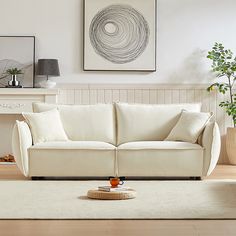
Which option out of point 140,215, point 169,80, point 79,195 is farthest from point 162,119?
point 140,215

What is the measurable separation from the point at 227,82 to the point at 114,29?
5.07 feet

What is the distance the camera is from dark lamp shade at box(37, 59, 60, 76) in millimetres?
7602

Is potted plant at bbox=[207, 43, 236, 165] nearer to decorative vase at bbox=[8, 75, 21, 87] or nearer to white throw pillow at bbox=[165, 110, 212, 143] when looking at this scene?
white throw pillow at bbox=[165, 110, 212, 143]

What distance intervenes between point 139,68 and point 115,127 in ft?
4.57

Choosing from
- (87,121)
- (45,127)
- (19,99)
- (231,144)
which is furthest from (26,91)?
(231,144)

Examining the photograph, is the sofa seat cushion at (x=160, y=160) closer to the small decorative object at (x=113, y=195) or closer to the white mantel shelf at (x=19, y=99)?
the small decorative object at (x=113, y=195)

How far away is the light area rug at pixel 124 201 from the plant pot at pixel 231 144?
188 cm

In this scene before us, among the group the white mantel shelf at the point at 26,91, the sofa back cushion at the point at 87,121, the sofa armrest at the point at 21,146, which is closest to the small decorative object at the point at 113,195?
the sofa armrest at the point at 21,146

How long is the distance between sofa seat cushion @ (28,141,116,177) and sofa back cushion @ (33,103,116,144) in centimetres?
55

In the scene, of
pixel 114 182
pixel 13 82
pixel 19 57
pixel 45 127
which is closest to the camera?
pixel 114 182

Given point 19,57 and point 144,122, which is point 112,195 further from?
point 19,57

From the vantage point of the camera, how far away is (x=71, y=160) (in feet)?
20.0

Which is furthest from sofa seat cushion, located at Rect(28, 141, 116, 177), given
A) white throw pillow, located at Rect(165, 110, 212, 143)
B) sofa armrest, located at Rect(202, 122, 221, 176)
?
sofa armrest, located at Rect(202, 122, 221, 176)

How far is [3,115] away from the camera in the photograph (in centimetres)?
795
